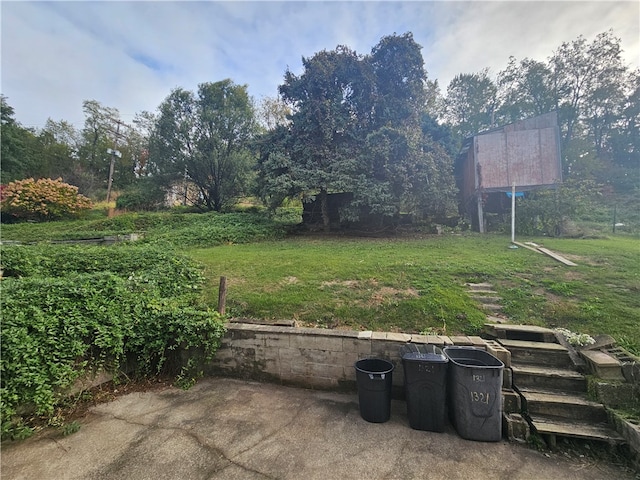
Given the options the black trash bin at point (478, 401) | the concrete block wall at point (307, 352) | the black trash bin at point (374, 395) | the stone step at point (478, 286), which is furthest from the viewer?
the stone step at point (478, 286)

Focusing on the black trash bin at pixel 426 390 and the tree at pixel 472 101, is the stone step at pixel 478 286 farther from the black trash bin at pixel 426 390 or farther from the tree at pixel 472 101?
the tree at pixel 472 101

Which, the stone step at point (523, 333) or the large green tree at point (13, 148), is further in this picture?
the large green tree at point (13, 148)

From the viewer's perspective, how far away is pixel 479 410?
2.38m

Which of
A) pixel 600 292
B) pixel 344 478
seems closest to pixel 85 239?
pixel 344 478

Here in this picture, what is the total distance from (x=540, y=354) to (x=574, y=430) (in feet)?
2.55

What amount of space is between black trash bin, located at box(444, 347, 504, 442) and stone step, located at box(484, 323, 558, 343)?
3.07ft

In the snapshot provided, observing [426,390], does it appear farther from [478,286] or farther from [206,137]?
[206,137]

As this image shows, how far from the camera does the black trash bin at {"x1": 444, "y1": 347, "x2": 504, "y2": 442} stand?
236 cm

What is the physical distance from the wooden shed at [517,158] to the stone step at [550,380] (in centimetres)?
893

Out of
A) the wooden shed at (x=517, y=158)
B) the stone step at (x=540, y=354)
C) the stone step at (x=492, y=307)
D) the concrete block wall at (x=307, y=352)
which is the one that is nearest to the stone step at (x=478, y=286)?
the stone step at (x=492, y=307)

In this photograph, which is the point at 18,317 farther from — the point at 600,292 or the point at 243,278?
the point at 600,292

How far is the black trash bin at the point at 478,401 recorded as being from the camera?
236 centimetres

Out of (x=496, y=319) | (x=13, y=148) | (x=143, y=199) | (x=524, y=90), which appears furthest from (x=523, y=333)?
(x=13, y=148)

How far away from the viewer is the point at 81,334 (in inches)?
109
